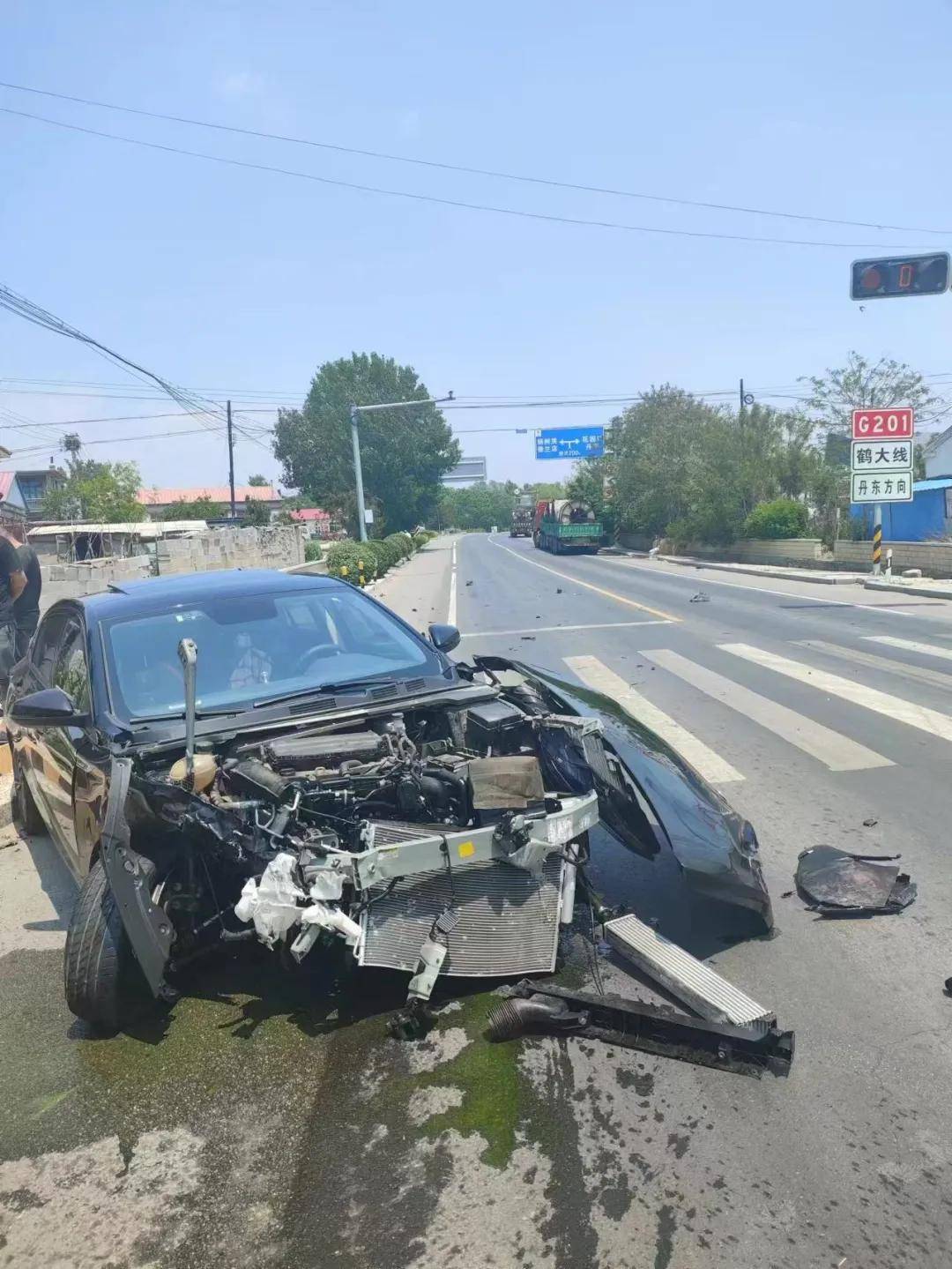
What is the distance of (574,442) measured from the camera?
5953 cm

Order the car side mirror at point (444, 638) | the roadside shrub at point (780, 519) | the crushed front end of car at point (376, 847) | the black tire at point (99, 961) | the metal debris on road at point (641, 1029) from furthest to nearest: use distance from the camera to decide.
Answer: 1. the roadside shrub at point (780, 519)
2. the car side mirror at point (444, 638)
3. the black tire at point (99, 961)
4. the crushed front end of car at point (376, 847)
5. the metal debris on road at point (641, 1029)

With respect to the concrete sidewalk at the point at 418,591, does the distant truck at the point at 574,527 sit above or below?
above

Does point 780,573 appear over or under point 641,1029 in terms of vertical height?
over

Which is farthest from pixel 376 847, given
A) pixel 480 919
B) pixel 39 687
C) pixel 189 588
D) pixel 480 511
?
pixel 480 511

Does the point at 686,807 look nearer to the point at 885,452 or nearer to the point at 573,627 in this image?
the point at 573,627

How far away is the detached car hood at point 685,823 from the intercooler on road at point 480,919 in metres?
0.51

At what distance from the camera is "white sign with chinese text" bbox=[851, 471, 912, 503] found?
21109 mm

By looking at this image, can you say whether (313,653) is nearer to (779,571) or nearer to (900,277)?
(900,277)

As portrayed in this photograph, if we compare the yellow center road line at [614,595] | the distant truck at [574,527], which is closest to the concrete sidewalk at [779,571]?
the yellow center road line at [614,595]

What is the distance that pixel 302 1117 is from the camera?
3.04 meters

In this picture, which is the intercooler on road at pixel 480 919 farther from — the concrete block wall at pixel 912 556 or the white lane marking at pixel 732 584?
the concrete block wall at pixel 912 556

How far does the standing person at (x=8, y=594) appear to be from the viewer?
9023 millimetres

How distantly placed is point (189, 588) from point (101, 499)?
69550 mm

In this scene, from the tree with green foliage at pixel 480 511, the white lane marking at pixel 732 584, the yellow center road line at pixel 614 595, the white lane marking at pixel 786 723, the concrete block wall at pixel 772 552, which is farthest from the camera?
the tree with green foliage at pixel 480 511
